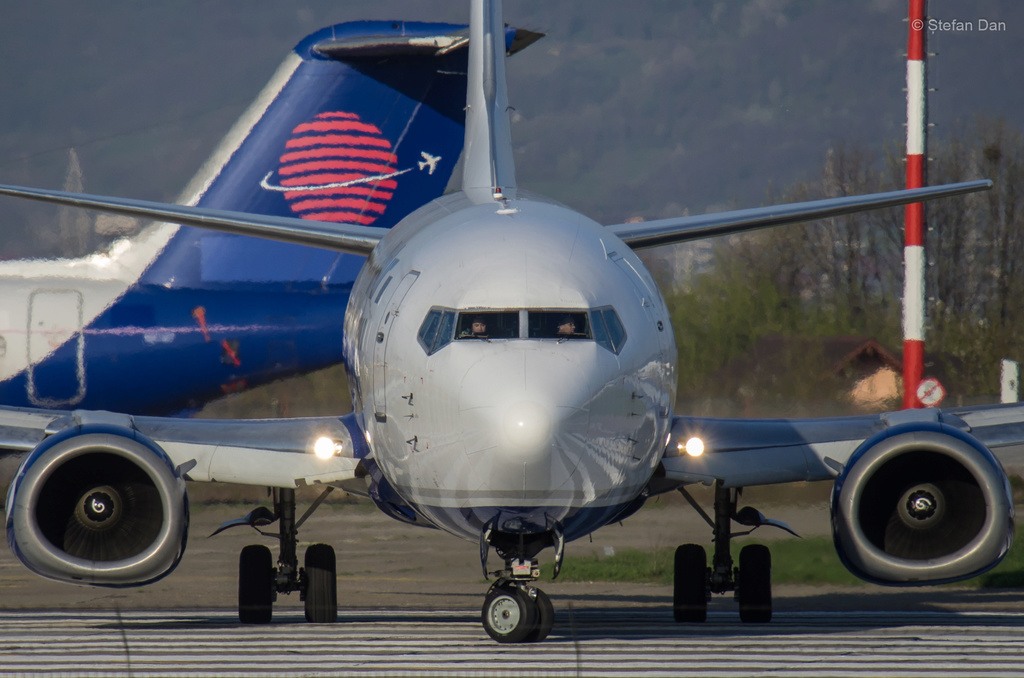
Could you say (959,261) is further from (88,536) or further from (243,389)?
(88,536)

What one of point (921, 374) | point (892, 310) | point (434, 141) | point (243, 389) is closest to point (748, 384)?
point (921, 374)

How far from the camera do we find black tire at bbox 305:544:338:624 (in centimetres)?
1397

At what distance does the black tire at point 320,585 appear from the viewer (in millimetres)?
13969

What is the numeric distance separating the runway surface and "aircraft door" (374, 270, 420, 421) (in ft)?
6.47

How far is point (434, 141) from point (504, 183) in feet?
23.2

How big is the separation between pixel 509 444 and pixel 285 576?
230 inches

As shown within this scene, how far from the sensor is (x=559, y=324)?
9984 millimetres

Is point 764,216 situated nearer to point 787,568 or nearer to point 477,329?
point 477,329

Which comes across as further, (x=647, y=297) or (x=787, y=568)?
(x=787, y=568)

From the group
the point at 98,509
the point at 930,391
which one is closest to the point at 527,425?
the point at 98,509

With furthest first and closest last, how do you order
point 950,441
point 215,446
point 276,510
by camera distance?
1. point 276,510
2. point 215,446
3. point 950,441

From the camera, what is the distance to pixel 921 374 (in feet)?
77.0

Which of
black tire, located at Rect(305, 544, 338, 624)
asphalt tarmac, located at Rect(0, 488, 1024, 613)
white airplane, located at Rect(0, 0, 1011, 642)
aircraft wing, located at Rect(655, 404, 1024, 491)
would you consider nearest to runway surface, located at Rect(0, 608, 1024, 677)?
black tire, located at Rect(305, 544, 338, 624)

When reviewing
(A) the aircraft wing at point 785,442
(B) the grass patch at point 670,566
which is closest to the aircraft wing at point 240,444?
(A) the aircraft wing at point 785,442
